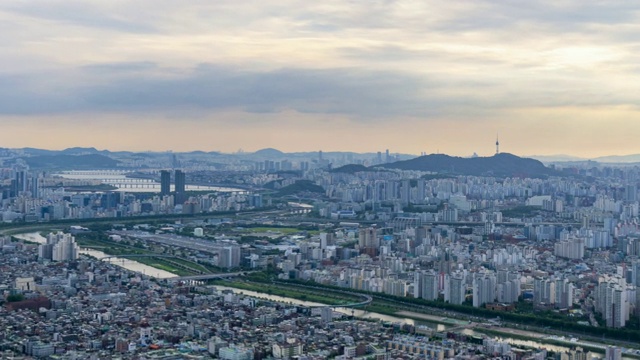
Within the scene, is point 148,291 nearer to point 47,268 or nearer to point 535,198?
point 47,268

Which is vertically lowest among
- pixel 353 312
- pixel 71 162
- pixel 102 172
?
pixel 353 312

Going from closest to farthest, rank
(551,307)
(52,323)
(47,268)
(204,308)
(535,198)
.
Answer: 1. (52,323)
2. (204,308)
3. (551,307)
4. (47,268)
5. (535,198)

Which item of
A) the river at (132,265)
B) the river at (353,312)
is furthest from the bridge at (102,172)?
the river at (353,312)

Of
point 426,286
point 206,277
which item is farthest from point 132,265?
point 426,286

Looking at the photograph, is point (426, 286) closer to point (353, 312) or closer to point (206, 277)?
point (353, 312)

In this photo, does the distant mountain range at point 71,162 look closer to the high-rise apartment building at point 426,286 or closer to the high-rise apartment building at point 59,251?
the high-rise apartment building at point 59,251

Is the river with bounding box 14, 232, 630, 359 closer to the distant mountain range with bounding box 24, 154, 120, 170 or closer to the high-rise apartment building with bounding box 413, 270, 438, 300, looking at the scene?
the high-rise apartment building with bounding box 413, 270, 438, 300

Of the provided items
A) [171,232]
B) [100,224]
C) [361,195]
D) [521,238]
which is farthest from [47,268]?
[361,195]

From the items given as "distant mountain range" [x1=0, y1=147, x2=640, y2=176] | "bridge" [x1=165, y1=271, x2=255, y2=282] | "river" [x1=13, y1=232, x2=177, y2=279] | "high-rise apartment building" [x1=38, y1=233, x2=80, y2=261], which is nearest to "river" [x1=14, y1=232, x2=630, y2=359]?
"river" [x1=13, y1=232, x2=177, y2=279]
